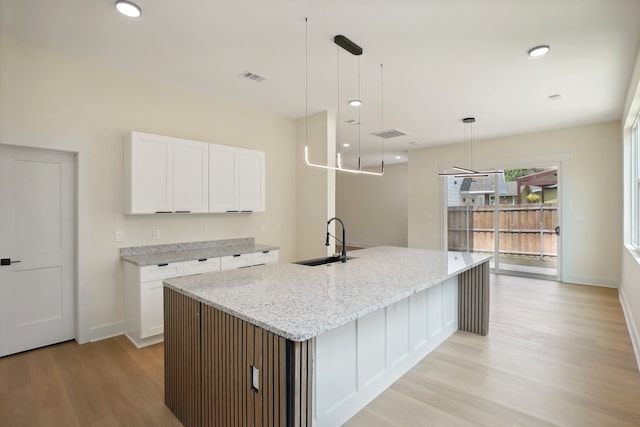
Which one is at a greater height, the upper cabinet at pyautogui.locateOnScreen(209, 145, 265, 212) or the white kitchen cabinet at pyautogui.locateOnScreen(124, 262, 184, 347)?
the upper cabinet at pyautogui.locateOnScreen(209, 145, 265, 212)

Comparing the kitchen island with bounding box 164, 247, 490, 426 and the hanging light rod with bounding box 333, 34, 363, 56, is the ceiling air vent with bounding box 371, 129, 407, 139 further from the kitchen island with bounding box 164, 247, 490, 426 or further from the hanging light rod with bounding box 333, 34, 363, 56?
the kitchen island with bounding box 164, 247, 490, 426

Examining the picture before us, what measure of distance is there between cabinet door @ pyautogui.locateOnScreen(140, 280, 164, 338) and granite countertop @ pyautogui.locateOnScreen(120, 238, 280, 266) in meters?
0.25

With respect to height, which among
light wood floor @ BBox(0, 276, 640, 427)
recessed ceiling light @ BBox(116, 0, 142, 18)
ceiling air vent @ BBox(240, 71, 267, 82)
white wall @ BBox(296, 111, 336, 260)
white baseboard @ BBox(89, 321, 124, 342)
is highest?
ceiling air vent @ BBox(240, 71, 267, 82)

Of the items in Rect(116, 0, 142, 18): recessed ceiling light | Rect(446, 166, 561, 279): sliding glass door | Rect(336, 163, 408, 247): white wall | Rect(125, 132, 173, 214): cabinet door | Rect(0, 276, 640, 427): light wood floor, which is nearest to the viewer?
Rect(0, 276, 640, 427): light wood floor

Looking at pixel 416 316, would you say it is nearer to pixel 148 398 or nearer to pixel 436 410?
pixel 436 410

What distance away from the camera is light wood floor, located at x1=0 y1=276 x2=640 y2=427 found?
6.98 ft

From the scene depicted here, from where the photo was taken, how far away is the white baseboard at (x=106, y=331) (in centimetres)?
337

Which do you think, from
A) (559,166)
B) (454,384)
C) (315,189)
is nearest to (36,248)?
(315,189)

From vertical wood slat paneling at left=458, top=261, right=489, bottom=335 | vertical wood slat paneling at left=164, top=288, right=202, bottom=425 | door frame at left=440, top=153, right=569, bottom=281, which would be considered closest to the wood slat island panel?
vertical wood slat paneling at left=164, top=288, right=202, bottom=425

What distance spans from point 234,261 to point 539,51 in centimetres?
387

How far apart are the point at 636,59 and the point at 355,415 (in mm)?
4153

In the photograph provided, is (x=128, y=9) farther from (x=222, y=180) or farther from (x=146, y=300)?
(x=146, y=300)

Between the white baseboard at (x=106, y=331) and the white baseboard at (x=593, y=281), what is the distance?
23.4ft

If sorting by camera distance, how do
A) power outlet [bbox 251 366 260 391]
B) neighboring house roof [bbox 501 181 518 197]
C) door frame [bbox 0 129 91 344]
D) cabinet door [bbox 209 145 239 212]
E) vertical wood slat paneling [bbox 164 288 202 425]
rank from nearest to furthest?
power outlet [bbox 251 366 260 391] → vertical wood slat paneling [bbox 164 288 202 425] → door frame [bbox 0 129 91 344] → cabinet door [bbox 209 145 239 212] → neighboring house roof [bbox 501 181 518 197]
